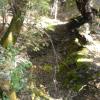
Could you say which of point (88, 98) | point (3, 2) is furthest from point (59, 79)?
point (3, 2)

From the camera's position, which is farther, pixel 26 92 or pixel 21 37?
pixel 21 37

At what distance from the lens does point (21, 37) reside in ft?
35.1

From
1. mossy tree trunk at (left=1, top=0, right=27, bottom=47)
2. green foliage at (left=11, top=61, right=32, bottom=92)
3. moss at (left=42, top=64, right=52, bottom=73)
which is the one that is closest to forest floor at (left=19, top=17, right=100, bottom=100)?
moss at (left=42, top=64, right=52, bottom=73)

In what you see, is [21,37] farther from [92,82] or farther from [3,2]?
[92,82]

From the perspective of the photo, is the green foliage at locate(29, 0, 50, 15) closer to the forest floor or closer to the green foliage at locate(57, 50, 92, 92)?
the forest floor

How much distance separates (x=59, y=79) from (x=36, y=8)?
316 centimetres

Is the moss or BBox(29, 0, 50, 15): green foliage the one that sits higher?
BBox(29, 0, 50, 15): green foliage

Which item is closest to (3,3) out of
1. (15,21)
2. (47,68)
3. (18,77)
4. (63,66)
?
(15,21)

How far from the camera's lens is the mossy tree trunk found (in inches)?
350

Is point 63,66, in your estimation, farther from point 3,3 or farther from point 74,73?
point 3,3

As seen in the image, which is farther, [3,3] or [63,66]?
[63,66]

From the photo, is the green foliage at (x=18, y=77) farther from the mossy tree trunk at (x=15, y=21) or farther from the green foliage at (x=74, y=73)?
the green foliage at (x=74, y=73)

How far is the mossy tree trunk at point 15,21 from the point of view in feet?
29.2

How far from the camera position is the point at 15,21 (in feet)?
31.5
